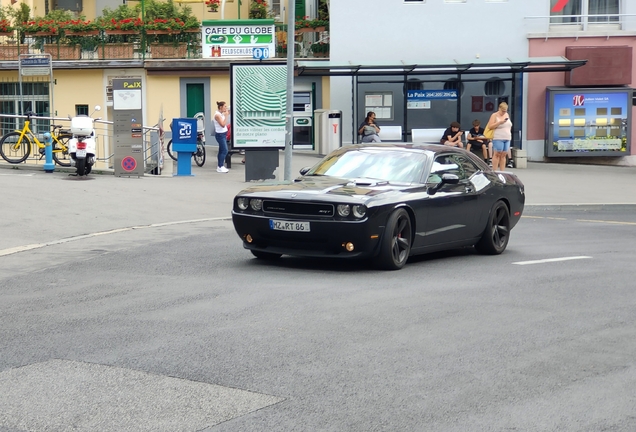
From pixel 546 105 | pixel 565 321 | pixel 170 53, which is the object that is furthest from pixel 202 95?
pixel 565 321

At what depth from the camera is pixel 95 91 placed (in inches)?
1512

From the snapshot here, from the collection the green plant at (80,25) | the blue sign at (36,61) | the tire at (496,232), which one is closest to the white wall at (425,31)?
the green plant at (80,25)

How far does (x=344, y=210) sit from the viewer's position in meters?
10.5

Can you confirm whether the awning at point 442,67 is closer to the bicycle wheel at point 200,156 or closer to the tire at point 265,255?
the bicycle wheel at point 200,156

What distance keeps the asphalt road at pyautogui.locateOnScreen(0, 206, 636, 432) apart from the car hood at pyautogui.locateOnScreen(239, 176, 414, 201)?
0.81m

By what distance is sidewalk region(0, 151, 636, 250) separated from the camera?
49.1ft

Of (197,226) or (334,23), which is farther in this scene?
(334,23)

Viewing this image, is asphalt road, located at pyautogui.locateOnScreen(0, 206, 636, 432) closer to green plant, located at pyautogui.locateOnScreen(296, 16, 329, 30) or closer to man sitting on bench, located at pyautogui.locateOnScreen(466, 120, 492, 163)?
man sitting on bench, located at pyautogui.locateOnScreen(466, 120, 492, 163)

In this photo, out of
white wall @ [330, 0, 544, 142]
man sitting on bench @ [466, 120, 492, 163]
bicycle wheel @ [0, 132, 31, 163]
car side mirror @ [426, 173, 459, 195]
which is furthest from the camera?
white wall @ [330, 0, 544, 142]

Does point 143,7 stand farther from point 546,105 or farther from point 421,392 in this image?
point 421,392

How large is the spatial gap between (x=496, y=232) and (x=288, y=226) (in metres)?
3.42

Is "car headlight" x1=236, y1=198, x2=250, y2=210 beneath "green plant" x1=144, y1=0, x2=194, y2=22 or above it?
beneath

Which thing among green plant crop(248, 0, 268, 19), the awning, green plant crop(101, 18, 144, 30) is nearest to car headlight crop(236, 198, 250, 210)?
the awning

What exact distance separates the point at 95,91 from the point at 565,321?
106ft
